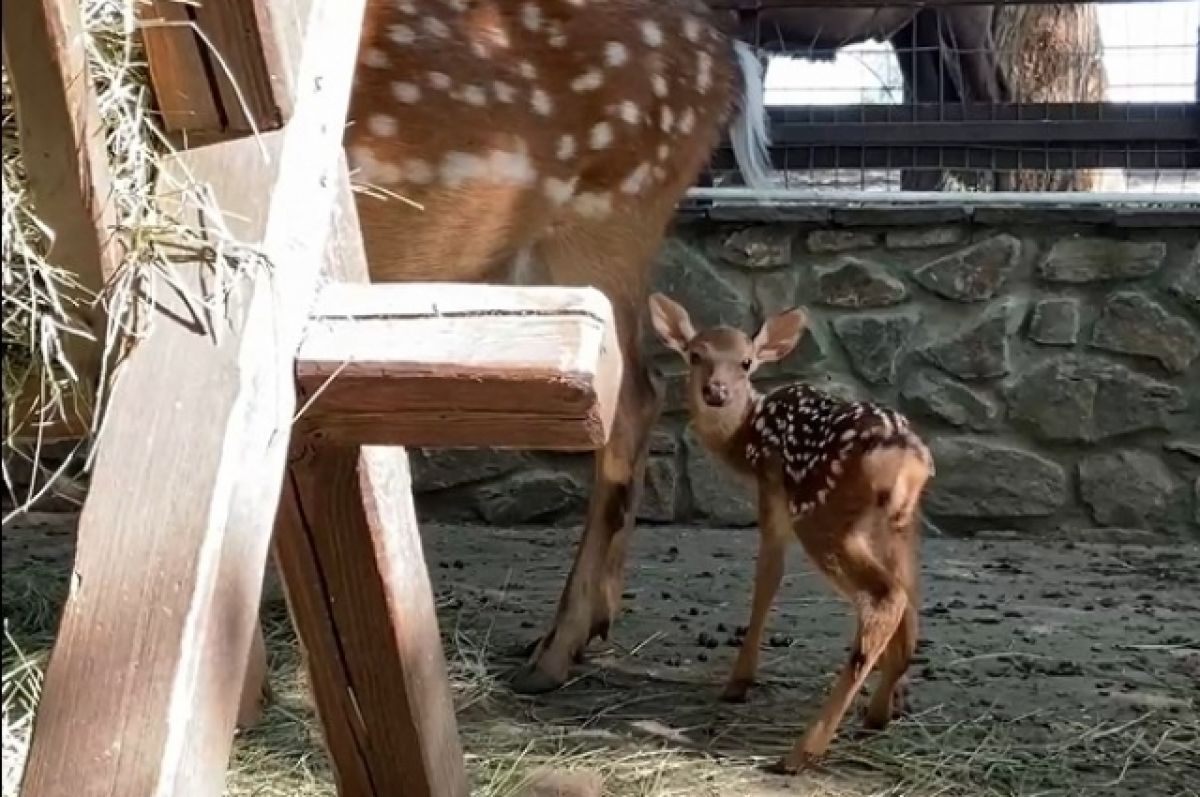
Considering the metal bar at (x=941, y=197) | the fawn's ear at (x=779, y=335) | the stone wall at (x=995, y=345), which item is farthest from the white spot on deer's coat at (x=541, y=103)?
the stone wall at (x=995, y=345)

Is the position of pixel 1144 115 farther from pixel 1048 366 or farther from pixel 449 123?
pixel 449 123

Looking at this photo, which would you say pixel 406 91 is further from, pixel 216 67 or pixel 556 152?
pixel 216 67

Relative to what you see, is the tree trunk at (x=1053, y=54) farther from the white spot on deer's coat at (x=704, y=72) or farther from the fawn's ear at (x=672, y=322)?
the fawn's ear at (x=672, y=322)

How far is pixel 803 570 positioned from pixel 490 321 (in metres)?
3.71

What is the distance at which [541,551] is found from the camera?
546 cm

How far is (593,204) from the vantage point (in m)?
4.11

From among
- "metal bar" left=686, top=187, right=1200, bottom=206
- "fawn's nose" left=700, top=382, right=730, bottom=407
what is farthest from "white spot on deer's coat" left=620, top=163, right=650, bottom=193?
"metal bar" left=686, top=187, right=1200, bottom=206

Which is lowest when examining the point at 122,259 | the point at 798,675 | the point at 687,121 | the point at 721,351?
the point at 798,675

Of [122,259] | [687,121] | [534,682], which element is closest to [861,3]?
[687,121]

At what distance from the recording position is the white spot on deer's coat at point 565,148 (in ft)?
13.1

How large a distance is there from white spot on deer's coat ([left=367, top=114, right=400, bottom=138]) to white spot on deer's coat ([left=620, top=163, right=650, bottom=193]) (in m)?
0.63

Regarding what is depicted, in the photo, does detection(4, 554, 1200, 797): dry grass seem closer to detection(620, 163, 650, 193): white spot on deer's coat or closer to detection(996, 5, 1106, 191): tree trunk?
detection(620, 163, 650, 193): white spot on deer's coat

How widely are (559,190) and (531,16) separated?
39 centimetres

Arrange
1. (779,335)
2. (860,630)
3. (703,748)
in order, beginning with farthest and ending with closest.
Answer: (779,335)
(703,748)
(860,630)
